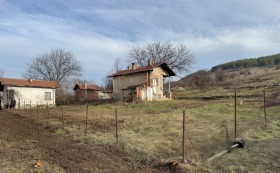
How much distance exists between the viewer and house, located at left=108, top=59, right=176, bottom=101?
1421 inches

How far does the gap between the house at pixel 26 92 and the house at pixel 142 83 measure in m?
9.53

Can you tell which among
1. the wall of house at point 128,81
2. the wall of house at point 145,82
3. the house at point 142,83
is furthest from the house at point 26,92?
the house at point 142,83

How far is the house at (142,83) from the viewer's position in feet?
118

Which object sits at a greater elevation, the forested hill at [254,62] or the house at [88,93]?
the forested hill at [254,62]

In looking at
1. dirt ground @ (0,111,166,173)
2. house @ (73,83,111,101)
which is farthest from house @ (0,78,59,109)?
dirt ground @ (0,111,166,173)

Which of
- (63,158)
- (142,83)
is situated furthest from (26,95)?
(63,158)

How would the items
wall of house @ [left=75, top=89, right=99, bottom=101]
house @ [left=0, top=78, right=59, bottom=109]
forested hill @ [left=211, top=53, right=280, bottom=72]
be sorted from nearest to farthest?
house @ [left=0, top=78, right=59, bottom=109] → wall of house @ [left=75, top=89, right=99, bottom=101] → forested hill @ [left=211, top=53, right=280, bottom=72]

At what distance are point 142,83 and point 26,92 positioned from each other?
49.9 feet

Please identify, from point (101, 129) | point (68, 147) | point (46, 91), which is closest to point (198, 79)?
point (46, 91)

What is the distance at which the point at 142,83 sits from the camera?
126 feet

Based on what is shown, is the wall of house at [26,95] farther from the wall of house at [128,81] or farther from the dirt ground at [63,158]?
the dirt ground at [63,158]

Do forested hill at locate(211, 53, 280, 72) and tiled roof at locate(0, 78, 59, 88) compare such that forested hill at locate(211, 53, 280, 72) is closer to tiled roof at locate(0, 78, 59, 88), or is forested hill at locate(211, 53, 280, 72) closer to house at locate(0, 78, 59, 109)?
tiled roof at locate(0, 78, 59, 88)

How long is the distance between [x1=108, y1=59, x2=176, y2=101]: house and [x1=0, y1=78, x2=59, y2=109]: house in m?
9.53

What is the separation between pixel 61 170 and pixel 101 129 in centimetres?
640
